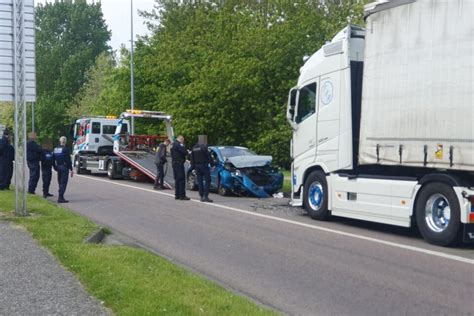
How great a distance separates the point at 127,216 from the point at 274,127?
17.0 meters

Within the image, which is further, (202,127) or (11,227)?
(202,127)

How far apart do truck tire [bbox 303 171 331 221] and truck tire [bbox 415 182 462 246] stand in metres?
2.75

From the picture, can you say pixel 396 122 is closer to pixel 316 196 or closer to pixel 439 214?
pixel 439 214

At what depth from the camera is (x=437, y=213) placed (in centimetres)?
980

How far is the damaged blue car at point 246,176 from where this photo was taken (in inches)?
706

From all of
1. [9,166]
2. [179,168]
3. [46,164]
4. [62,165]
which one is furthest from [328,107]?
[9,166]

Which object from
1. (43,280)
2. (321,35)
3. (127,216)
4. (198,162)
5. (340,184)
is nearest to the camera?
(43,280)

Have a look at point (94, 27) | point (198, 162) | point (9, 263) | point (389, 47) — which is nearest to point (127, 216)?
point (198, 162)

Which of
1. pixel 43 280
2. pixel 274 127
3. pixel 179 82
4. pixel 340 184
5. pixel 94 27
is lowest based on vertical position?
pixel 43 280

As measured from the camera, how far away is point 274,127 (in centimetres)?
2964

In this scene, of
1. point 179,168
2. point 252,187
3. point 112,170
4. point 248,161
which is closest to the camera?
point 179,168

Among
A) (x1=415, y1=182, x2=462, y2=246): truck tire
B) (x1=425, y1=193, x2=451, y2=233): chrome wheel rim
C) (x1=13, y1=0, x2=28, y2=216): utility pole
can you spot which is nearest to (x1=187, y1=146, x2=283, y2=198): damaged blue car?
(x1=13, y1=0, x2=28, y2=216): utility pole

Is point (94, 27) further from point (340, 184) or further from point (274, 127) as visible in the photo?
point (340, 184)

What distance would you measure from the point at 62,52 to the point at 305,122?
2445 inches
